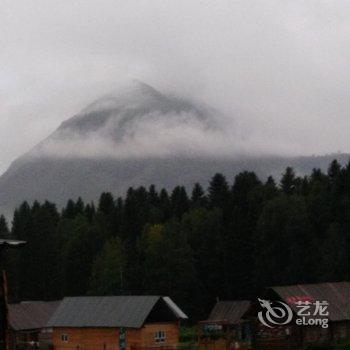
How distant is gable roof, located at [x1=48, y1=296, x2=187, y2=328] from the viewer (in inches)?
2136

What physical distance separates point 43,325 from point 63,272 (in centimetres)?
2874

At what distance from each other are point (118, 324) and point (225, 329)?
13.2 m

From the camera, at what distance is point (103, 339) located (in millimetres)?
54781

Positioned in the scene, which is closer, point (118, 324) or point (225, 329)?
point (118, 324)

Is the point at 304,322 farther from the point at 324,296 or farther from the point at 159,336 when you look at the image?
the point at 159,336

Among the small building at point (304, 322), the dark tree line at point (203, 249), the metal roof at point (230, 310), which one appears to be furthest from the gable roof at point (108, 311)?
the dark tree line at point (203, 249)

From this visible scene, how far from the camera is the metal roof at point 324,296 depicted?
54.1m

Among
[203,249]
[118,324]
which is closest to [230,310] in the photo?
[203,249]

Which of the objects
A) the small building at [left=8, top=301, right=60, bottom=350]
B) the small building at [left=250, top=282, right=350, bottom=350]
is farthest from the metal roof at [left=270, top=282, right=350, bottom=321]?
the small building at [left=8, top=301, right=60, bottom=350]

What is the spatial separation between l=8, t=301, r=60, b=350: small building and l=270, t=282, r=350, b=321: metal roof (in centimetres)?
1989

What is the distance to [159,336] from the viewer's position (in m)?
54.5

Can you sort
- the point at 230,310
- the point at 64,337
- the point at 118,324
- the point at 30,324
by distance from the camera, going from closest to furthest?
the point at 118,324 → the point at 64,337 → the point at 30,324 → the point at 230,310

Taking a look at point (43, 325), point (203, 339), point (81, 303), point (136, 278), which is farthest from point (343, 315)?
point (136, 278)

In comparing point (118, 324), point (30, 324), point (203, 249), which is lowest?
point (30, 324)
